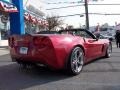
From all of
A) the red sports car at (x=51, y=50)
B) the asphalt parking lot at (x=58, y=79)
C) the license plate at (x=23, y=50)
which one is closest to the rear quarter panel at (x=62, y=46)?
the red sports car at (x=51, y=50)

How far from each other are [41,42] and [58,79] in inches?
40.2

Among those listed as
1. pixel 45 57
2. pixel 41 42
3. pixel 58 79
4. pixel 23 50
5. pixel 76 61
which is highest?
pixel 41 42

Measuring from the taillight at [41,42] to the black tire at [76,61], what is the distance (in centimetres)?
80

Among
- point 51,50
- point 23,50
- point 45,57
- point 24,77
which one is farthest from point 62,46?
point 24,77

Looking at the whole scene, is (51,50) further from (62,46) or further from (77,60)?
(77,60)

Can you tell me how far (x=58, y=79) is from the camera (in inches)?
302

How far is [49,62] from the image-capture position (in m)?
7.62

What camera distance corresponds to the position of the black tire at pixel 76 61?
26.1 ft

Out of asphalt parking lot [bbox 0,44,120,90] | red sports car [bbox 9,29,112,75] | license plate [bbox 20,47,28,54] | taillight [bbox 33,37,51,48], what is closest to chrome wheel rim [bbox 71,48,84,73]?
red sports car [bbox 9,29,112,75]

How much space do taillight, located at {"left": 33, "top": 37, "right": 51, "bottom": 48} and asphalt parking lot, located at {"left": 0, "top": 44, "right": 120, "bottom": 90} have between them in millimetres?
843

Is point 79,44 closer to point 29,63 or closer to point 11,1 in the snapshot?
point 29,63

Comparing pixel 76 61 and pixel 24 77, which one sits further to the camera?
pixel 76 61

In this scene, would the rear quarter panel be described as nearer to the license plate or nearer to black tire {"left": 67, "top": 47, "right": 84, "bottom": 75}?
black tire {"left": 67, "top": 47, "right": 84, "bottom": 75}

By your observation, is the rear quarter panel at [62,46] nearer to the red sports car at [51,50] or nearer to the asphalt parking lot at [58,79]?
the red sports car at [51,50]
